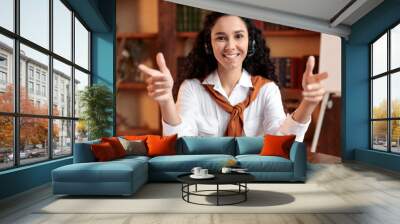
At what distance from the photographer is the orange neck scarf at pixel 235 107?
21.6 ft

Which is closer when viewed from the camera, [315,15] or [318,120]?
[315,15]

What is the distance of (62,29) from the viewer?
643 cm

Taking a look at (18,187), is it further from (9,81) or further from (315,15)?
(315,15)

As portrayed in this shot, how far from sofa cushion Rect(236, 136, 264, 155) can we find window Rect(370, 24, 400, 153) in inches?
103

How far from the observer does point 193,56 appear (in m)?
7.20

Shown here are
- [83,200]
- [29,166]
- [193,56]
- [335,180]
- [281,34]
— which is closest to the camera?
[83,200]

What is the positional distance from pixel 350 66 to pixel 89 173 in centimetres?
615

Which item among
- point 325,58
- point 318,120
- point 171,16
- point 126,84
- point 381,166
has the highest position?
point 171,16

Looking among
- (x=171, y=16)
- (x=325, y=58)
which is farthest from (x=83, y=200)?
(x=325, y=58)

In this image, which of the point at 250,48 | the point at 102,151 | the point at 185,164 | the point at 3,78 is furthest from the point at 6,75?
the point at 250,48

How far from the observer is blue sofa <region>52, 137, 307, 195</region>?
439cm

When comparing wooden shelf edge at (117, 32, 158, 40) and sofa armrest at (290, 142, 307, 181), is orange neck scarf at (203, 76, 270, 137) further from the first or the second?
wooden shelf edge at (117, 32, 158, 40)

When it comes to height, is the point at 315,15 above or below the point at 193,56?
above

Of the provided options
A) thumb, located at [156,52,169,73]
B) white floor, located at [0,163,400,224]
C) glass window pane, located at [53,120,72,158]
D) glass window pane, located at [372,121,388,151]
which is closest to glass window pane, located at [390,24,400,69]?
glass window pane, located at [372,121,388,151]
